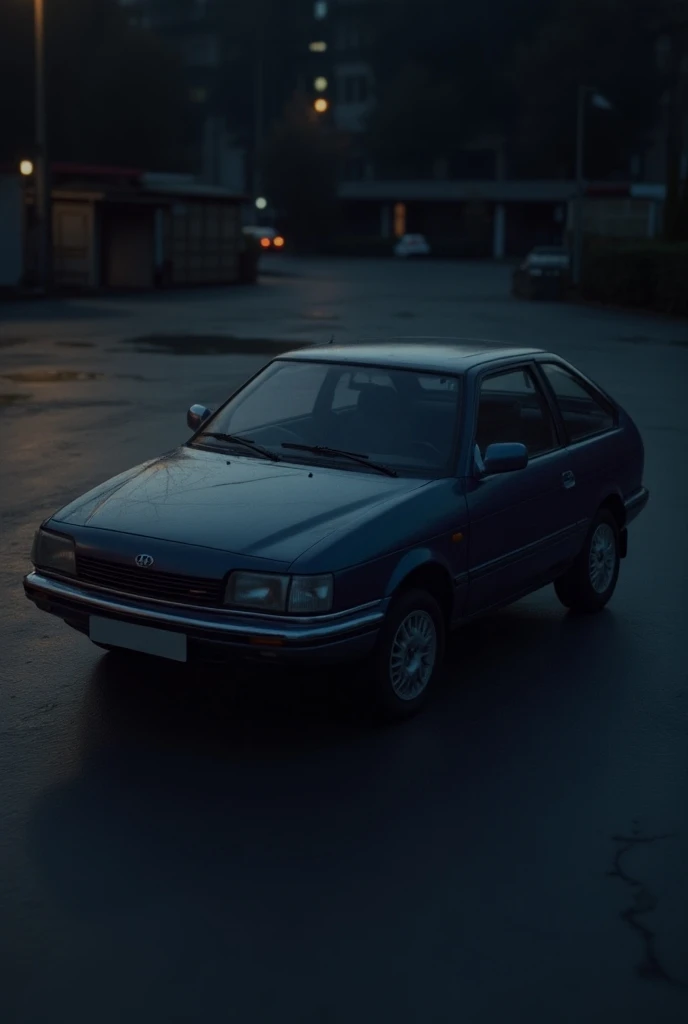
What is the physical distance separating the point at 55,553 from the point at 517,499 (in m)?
2.18

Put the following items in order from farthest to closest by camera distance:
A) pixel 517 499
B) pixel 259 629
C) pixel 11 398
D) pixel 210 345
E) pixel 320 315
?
pixel 320 315 → pixel 210 345 → pixel 11 398 → pixel 517 499 → pixel 259 629

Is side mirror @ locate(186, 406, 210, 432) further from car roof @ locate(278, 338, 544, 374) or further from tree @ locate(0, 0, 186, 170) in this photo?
tree @ locate(0, 0, 186, 170)

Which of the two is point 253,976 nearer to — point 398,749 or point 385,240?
point 398,749

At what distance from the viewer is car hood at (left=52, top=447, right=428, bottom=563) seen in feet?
19.3

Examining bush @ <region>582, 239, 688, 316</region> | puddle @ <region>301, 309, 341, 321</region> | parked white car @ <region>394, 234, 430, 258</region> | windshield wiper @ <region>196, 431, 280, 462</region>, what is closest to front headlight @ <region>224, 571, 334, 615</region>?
windshield wiper @ <region>196, 431, 280, 462</region>

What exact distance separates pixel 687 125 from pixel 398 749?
117345 millimetres

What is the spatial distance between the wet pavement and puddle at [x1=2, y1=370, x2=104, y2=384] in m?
10.5

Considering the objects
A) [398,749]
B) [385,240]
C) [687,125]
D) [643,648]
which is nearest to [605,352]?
[643,648]

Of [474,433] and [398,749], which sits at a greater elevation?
[474,433]

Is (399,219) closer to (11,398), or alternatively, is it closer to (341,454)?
(11,398)

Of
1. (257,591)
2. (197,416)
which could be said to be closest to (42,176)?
(197,416)

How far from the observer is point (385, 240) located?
276 ft

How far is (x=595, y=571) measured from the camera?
321 inches

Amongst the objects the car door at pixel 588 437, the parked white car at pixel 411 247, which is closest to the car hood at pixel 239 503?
the car door at pixel 588 437
